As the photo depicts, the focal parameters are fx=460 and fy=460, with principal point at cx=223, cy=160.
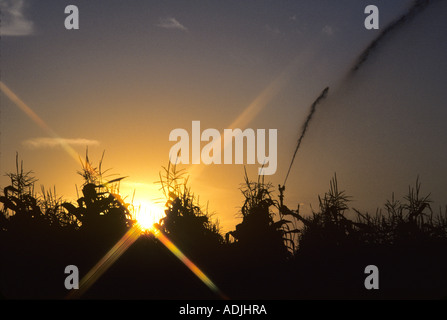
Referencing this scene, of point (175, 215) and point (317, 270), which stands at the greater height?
point (175, 215)

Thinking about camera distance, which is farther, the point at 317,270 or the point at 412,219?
the point at 412,219

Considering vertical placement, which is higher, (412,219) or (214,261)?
(412,219)

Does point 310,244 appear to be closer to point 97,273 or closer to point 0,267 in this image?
point 97,273

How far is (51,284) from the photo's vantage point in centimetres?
605

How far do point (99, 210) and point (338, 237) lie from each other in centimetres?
379

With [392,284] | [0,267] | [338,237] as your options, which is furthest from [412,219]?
[0,267]

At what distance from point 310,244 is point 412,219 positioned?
1.87m

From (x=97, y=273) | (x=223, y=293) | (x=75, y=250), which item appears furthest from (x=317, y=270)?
(x=75, y=250)

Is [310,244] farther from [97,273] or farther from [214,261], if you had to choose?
[97,273]
